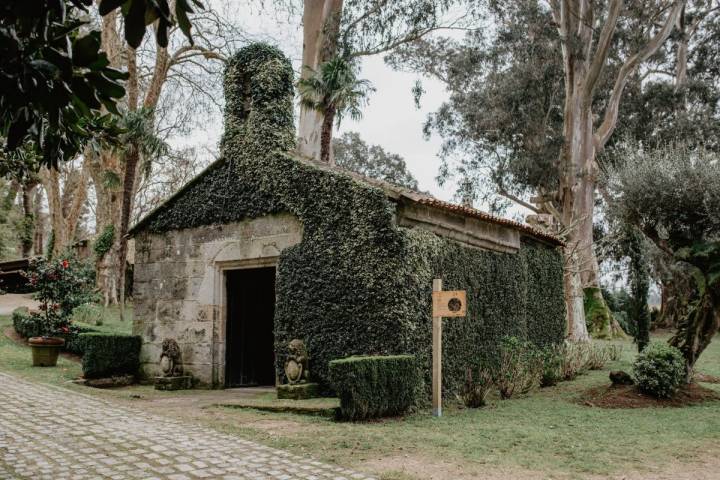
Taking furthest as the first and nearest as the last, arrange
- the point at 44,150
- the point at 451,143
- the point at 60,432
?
the point at 451,143 → the point at 60,432 → the point at 44,150

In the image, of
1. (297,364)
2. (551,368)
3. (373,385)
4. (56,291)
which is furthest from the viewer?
(56,291)

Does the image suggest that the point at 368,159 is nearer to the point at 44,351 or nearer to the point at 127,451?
the point at 44,351

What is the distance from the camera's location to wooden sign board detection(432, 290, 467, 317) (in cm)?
840

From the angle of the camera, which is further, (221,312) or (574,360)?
(574,360)

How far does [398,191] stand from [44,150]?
569cm

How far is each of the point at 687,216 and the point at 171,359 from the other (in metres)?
9.38

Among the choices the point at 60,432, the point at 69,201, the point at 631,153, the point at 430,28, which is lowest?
the point at 60,432

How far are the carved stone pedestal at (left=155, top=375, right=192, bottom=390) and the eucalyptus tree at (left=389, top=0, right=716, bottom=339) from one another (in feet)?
38.8

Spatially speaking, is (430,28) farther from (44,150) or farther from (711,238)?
(44,150)

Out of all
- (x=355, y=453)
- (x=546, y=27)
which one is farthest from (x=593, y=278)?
(x=355, y=453)

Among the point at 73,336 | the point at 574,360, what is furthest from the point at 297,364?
the point at 73,336

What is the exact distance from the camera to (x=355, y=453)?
6102 millimetres

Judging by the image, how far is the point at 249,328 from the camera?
39.4ft

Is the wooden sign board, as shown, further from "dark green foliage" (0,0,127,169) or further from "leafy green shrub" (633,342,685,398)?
"dark green foliage" (0,0,127,169)
